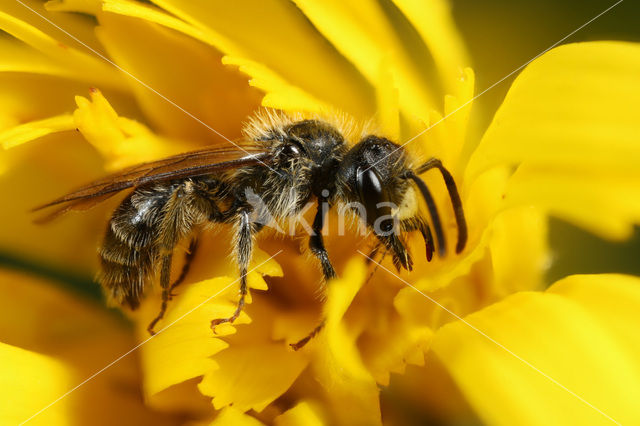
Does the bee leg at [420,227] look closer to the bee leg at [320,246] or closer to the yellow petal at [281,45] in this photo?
the bee leg at [320,246]

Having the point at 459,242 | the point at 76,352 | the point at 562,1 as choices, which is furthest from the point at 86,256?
the point at 562,1

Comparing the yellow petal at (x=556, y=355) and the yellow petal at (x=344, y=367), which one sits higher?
the yellow petal at (x=344, y=367)

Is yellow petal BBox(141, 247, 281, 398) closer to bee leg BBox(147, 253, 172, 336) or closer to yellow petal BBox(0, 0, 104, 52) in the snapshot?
bee leg BBox(147, 253, 172, 336)

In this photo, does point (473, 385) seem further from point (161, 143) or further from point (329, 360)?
point (161, 143)

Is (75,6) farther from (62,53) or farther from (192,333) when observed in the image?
(192,333)

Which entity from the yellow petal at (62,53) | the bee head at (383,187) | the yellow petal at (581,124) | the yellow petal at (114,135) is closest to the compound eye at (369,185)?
the bee head at (383,187)

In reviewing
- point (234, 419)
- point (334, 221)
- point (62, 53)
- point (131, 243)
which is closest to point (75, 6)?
point (62, 53)
